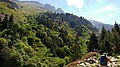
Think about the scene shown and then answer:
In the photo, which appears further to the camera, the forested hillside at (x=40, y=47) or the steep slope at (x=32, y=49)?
the steep slope at (x=32, y=49)

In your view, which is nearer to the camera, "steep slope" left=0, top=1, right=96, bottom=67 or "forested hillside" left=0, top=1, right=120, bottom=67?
"forested hillside" left=0, top=1, right=120, bottom=67

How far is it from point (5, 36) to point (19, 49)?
25.6 metres

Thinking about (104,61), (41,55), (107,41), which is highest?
(104,61)

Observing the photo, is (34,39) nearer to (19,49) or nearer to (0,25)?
(0,25)

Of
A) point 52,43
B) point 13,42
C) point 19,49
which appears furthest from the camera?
point 52,43

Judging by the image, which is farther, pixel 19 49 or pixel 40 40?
pixel 40 40

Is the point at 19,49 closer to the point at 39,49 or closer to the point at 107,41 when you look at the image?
the point at 39,49

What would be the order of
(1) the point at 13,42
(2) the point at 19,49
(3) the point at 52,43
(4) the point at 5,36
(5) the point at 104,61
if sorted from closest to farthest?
(5) the point at 104,61 < (2) the point at 19,49 < (1) the point at 13,42 < (4) the point at 5,36 < (3) the point at 52,43

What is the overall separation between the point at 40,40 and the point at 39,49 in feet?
68.1

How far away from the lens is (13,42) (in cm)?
14150

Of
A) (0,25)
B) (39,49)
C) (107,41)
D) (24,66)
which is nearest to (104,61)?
(107,41)

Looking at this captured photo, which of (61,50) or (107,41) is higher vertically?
(107,41)

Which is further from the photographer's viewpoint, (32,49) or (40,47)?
(40,47)

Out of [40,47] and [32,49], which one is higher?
[32,49]
